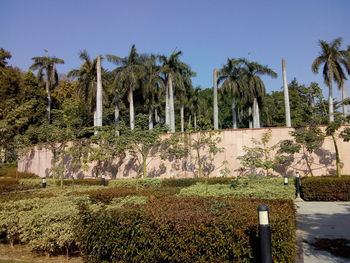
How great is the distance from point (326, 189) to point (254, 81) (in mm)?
18509

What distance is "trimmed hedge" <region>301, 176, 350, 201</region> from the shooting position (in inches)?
412

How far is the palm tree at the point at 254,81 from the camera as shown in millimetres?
27395

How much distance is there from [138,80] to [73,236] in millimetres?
22507

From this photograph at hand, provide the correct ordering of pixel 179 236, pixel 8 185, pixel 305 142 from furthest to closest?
pixel 8 185 < pixel 305 142 < pixel 179 236

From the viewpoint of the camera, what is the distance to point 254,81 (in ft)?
90.4

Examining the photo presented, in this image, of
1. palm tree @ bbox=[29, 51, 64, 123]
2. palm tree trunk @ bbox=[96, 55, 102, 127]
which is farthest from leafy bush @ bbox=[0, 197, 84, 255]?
palm tree @ bbox=[29, 51, 64, 123]

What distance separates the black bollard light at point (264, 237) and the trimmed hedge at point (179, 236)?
0.33 metres

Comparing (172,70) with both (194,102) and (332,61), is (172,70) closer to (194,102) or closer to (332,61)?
(332,61)

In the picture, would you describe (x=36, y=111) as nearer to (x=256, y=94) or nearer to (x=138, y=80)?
(x=138, y=80)

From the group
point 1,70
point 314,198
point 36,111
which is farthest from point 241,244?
point 1,70

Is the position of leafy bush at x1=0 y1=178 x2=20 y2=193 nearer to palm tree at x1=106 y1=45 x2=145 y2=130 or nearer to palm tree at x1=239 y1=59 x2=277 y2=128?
palm tree at x1=106 y1=45 x2=145 y2=130

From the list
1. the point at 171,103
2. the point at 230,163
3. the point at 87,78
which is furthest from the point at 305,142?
the point at 87,78

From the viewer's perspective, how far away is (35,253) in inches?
203

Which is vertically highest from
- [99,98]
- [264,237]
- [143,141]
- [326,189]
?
[99,98]
